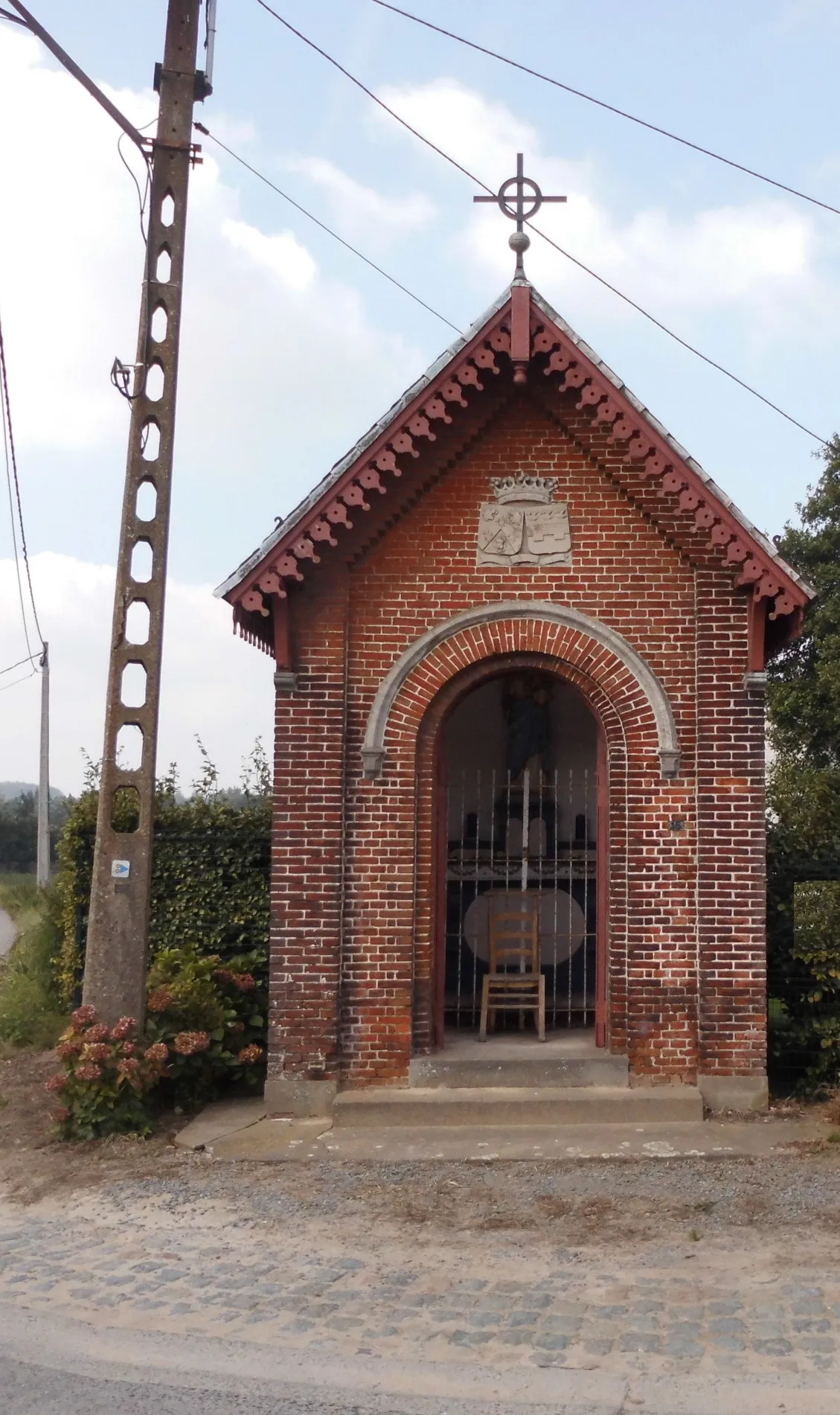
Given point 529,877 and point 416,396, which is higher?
point 416,396

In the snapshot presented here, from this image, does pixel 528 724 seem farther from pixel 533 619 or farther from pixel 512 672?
pixel 533 619

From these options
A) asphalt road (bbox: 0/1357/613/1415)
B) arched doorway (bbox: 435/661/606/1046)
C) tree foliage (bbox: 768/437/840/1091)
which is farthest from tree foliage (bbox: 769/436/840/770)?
asphalt road (bbox: 0/1357/613/1415)

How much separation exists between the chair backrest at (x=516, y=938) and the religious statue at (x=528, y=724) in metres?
1.27

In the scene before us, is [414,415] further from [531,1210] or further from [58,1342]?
[58,1342]

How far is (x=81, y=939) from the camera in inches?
448

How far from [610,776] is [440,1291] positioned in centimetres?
436

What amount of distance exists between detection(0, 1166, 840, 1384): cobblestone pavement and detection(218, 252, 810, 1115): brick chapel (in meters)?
2.37

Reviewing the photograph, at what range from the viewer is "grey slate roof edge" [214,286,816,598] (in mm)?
8750

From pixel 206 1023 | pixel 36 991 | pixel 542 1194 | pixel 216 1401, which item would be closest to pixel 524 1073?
pixel 542 1194

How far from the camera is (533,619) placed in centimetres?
919

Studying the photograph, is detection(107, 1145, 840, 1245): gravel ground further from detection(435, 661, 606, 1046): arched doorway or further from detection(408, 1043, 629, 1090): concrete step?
detection(435, 661, 606, 1046): arched doorway

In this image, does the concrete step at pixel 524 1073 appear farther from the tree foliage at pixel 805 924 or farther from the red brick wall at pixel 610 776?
the tree foliage at pixel 805 924

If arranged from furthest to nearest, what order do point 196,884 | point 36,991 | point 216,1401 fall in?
point 36,991 < point 196,884 < point 216,1401

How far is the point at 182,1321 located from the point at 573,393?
685 cm
